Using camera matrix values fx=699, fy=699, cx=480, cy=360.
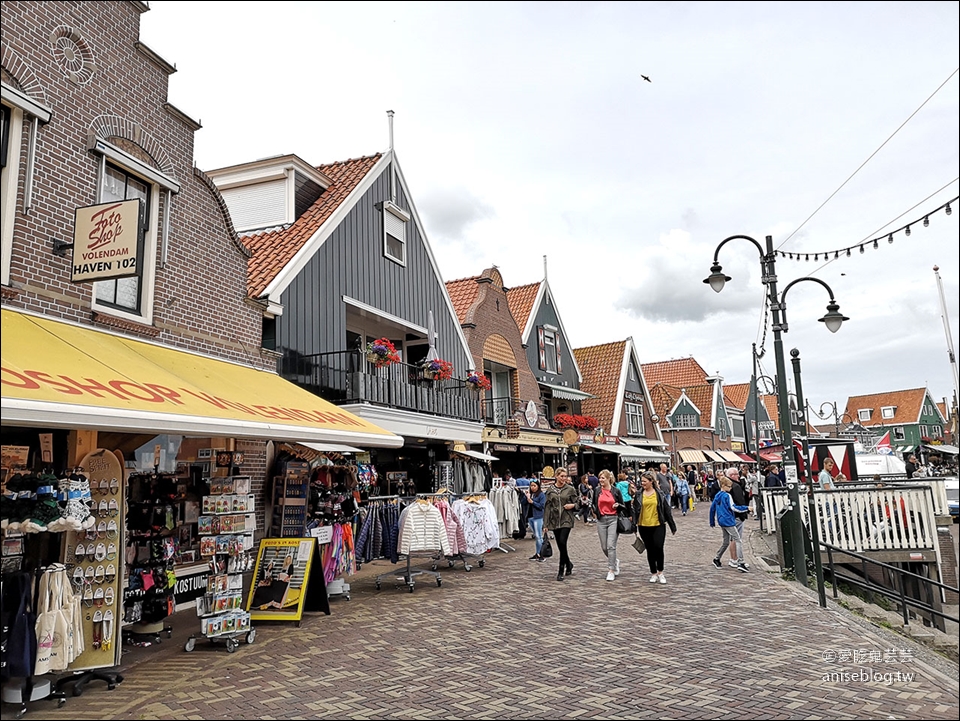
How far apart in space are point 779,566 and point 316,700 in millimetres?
10310

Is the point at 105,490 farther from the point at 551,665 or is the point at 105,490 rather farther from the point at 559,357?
the point at 559,357

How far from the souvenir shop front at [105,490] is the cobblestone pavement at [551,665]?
0.47 m

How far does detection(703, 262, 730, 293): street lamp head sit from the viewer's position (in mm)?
11484

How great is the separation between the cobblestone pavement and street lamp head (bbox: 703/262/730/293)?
15.8ft

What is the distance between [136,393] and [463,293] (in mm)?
18909

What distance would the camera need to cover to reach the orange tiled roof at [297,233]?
1312 centimetres

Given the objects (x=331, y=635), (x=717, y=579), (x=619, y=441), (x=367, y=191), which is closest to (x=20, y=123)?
(x=331, y=635)

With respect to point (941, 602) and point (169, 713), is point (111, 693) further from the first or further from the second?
point (941, 602)

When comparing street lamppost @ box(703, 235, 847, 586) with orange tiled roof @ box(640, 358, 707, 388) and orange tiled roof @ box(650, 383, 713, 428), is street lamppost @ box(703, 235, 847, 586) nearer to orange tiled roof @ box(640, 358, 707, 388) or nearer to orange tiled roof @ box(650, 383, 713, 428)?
orange tiled roof @ box(650, 383, 713, 428)

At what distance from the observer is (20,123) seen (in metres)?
7.69

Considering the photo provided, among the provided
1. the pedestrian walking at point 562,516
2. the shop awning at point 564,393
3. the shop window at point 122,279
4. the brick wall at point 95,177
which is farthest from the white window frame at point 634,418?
the shop window at point 122,279

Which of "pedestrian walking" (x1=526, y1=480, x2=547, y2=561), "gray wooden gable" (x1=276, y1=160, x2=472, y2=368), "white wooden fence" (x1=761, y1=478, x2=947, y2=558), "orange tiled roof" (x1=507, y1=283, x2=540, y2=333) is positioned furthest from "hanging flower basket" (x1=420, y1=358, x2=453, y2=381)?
"orange tiled roof" (x1=507, y1=283, x2=540, y2=333)

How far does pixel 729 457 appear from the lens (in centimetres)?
4997

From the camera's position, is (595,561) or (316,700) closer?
(316,700)
